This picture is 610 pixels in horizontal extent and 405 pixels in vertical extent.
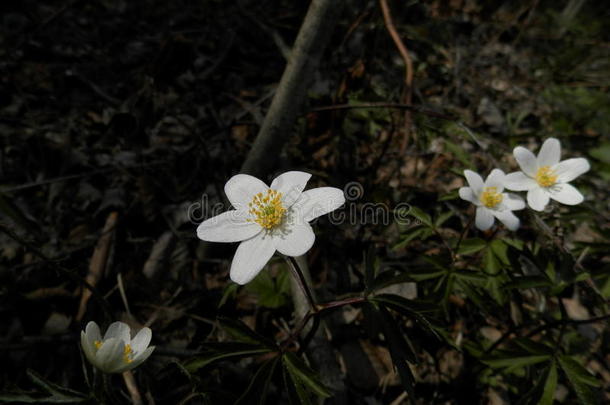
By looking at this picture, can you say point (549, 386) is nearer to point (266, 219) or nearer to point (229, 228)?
point (266, 219)

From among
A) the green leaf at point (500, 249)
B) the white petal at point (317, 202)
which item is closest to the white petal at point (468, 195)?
the green leaf at point (500, 249)

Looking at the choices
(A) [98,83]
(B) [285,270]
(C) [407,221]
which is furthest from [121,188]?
(C) [407,221]

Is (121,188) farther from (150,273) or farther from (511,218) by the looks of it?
(511,218)

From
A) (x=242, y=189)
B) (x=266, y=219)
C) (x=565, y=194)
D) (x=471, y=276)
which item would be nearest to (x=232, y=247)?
(x=242, y=189)

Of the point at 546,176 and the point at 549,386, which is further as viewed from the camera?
the point at 546,176

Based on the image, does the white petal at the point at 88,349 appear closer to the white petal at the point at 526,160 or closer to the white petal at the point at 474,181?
the white petal at the point at 474,181

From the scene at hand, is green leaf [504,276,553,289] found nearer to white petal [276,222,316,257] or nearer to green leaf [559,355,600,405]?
green leaf [559,355,600,405]
